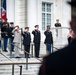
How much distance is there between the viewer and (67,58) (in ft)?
5.58

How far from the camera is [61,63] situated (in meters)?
1.68

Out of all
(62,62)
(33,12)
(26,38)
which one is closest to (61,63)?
(62,62)

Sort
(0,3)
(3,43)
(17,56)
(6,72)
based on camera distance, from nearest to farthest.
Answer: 1. (6,72)
2. (17,56)
3. (3,43)
4. (0,3)

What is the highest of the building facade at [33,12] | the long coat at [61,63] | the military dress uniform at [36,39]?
the building facade at [33,12]

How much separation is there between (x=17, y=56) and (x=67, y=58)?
1508 cm

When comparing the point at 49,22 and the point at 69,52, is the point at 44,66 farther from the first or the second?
the point at 49,22

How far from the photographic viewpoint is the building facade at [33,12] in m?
23.4

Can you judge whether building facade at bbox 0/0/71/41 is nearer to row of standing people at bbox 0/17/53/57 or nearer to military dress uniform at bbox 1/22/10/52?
row of standing people at bbox 0/17/53/57

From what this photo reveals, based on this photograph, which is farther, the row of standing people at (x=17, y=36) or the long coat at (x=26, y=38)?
the long coat at (x=26, y=38)

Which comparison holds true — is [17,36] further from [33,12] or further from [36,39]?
[33,12]

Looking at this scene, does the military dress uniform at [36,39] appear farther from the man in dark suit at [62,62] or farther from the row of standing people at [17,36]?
the man in dark suit at [62,62]

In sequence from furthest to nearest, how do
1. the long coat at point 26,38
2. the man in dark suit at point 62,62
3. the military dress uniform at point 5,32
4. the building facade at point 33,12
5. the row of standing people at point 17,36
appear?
the building facade at point 33,12, the military dress uniform at point 5,32, the long coat at point 26,38, the row of standing people at point 17,36, the man in dark suit at point 62,62

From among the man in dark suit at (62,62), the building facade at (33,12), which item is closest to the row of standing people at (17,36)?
the building facade at (33,12)

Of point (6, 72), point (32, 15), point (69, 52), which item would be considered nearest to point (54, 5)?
point (32, 15)
